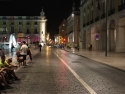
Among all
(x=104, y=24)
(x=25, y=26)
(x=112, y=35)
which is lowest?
(x=112, y=35)

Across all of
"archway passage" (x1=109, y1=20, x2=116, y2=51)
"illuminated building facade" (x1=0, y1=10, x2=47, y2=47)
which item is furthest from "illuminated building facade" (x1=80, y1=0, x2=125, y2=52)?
"illuminated building facade" (x1=0, y1=10, x2=47, y2=47)

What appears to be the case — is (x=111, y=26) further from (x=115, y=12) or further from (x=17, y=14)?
(x=17, y=14)

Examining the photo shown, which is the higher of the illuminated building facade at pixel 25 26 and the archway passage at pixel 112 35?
the illuminated building facade at pixel 25 26

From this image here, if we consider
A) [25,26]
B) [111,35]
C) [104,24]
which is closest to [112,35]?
[111,35]

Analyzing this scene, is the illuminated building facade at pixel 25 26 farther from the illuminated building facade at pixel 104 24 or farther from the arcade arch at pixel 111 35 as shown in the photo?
the arcade arch at pixel 111 35

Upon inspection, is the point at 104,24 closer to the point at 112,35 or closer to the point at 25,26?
the point at 112,35

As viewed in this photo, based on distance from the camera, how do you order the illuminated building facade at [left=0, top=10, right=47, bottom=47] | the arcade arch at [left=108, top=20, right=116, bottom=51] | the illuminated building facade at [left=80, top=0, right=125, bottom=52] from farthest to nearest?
the illuminated building facade at [left=0, top=10, right=47, bottom=47]
the arcade arch at [left=108, top=20, right=116, bottom=51]
the illuminated building facade at [left=80, top=0, right=125, bottom=52]

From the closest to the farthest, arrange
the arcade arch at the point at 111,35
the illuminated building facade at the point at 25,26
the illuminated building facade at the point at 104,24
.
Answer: the illuminated building facade at the point at 104,24 < the arcade arch at the point at 111,35 < the illuminated building facade at the point at 25,26

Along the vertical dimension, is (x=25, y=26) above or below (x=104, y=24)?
above

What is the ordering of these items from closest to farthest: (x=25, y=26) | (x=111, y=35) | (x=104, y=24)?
(x=111, y=35) → (x=104, y=24) → (x=25, y=26)

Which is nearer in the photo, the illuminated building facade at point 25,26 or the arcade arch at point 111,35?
the arcade arch at point 111,35

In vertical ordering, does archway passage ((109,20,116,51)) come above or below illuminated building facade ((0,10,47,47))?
below

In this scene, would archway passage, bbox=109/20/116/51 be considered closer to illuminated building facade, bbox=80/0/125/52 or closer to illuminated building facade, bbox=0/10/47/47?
illuminated building facade, bbox=80/0/125/52

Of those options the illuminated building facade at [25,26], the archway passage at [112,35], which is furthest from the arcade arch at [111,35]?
the illuminated building facade at [25,26]
